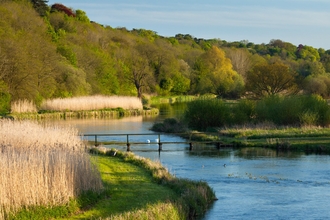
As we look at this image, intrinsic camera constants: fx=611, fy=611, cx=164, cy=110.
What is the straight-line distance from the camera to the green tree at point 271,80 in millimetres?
69250

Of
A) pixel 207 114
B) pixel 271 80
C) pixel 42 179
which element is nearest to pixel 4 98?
pixel 207 114

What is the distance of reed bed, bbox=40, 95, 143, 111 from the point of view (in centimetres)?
6794

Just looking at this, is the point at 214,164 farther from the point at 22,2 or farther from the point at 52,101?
the point at 22,2

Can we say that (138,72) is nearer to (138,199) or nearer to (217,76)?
(217,76)

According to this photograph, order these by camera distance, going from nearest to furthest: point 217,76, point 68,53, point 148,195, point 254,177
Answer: point 148,195, point 254,177, point 68,53, point 217,76

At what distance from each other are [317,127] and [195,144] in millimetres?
11324

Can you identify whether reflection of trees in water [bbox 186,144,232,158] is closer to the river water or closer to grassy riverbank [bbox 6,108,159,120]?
the river water

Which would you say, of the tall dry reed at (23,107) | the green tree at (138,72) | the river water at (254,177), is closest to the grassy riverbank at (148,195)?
the river water at (254,177)

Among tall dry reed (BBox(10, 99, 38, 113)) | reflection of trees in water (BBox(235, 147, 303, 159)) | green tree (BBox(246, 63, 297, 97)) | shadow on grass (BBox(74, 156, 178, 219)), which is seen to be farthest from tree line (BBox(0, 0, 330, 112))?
shadow on grass (BBox(74, 156, 178, 219))

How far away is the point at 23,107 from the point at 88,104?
9580mm

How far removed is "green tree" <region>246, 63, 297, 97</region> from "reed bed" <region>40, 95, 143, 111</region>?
14.4 m

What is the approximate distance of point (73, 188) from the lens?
17625mm

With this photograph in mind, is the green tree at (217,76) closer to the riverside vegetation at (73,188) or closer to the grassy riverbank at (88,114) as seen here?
the grassy riverbank at (88,114)

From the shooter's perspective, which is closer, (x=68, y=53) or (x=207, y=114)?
(x=207, y=114)
